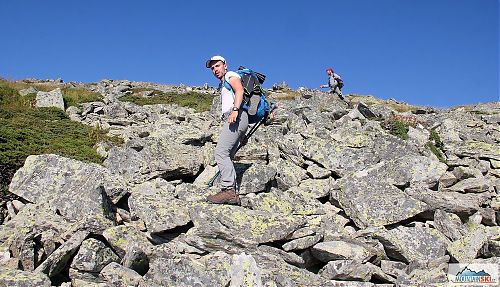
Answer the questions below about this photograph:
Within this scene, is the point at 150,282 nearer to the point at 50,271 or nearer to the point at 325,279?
the point at 50,271

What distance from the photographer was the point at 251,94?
9945 millimetres

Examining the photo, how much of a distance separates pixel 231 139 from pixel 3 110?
15990 mm

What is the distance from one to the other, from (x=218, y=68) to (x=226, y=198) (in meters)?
3.00

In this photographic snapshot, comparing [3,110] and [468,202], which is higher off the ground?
[3,110]

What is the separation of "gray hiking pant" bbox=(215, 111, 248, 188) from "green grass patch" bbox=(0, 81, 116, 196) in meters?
5.47

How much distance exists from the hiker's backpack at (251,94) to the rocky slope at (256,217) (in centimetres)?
180

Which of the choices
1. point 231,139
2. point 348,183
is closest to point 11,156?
point 231,139

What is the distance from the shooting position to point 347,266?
27.7 feet

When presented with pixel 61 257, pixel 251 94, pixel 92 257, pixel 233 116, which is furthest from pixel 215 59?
pixel 61 257

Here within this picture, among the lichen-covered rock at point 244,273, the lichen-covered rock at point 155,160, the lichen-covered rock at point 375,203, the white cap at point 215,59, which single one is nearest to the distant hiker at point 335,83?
the lichen-covered rock at point 155,160

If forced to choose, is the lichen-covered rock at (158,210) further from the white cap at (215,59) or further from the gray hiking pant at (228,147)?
the white cap at (215,59)

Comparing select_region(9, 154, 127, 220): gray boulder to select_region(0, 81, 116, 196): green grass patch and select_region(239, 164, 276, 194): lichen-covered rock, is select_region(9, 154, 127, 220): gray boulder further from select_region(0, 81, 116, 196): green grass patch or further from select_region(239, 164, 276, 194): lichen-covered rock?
select_region(239, 164, 276, 194): lichen-covered rock

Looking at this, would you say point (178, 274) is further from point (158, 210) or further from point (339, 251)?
point (339, 251)

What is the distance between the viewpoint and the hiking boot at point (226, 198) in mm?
9703
